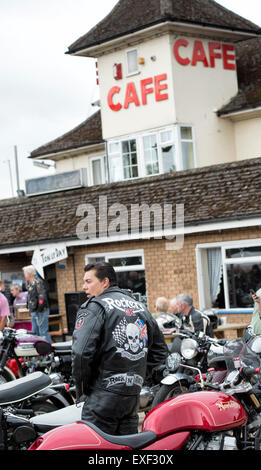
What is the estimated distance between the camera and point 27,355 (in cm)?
1055

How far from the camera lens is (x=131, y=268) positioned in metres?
17.7

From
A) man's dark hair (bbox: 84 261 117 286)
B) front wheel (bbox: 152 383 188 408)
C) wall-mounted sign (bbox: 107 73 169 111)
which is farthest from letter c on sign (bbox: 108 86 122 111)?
man's dark hair (bbox: 84 261 117 286)

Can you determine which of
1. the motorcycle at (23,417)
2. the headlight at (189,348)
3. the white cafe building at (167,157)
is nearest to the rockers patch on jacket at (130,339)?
the motorcycle at (23,417)

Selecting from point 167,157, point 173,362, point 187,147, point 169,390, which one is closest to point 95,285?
point 173,362

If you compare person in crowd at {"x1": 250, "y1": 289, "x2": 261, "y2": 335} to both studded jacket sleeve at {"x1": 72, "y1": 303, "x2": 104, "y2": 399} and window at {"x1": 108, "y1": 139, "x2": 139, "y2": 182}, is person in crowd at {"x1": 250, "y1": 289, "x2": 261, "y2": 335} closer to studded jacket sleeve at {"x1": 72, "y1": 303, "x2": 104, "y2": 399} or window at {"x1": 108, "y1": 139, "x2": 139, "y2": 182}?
studded jacket sleeve at {"x1": 72, "y1": 303, "x2": 104, "y2": 399}

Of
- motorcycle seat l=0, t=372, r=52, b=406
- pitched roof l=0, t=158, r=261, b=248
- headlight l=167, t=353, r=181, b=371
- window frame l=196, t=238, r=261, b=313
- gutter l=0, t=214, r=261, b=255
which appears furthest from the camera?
window frame l=196, t=238, r=261, b=313

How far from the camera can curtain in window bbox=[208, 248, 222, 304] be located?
1628cm

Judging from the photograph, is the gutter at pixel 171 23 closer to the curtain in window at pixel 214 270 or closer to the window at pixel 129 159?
the window at pixel 129 159

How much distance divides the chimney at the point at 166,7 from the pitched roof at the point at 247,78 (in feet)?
11.0

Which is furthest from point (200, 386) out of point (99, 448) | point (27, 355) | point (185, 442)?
point (27, 355)

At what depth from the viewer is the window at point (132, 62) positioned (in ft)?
73.9

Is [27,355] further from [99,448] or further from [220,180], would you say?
[220,180]

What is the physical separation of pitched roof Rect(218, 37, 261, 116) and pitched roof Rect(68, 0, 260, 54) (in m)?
1.48

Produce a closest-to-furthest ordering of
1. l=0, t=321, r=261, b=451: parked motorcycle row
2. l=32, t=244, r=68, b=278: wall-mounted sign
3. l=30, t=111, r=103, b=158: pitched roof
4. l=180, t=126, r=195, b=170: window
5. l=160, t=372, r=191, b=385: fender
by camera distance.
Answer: l=0, t=321, r=261, b=451: parked motorcycle row → l=160, t=372, r=191, b=385: fender → l=32, t=244, r=68, b=278: wall-mounted sign → l=180, t=126, r=195, b=170: window → l=30, t=111, r=103, b=158: pitched roof
